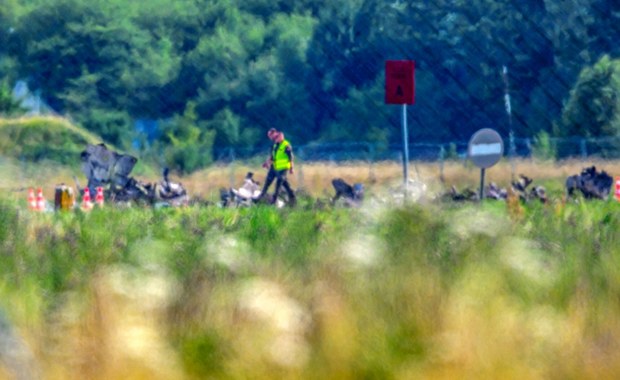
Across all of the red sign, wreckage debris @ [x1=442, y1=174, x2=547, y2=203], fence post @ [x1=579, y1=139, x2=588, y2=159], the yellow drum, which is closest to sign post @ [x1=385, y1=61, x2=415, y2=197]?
the red sign

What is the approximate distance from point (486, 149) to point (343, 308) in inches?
624

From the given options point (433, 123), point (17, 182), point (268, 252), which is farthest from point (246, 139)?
point (268, 252)

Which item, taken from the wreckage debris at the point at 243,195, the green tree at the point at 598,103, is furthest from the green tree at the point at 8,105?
the wreckage debris at the point at 243,195

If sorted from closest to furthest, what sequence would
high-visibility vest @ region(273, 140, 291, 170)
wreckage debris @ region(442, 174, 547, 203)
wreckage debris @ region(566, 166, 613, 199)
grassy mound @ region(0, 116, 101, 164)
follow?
wreckage debris @ region(442, 174, 547, 203) < wreckage debris @ region(566, 166, 613, 199) < high-visibility vest @ region(273, 140, 291, 170) < grassy mound @ region(0, 116, 101, 164)

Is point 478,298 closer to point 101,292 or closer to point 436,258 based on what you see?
point 436,258

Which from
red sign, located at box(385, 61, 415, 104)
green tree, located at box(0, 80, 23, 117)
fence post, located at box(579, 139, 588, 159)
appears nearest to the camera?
red sign, located at box(385, 61, 415, 104)

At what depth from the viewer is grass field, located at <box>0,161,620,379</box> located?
7.20m

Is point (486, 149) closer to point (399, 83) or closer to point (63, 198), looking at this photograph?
point (399, 83)

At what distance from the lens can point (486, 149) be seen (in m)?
23.5

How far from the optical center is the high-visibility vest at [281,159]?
1116 inches

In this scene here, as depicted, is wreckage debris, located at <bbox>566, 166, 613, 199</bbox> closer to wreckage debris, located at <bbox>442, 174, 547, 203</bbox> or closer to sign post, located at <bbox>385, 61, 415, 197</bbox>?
wreckage debris, located at <bbox>442, 174, 547, 203</bbox>

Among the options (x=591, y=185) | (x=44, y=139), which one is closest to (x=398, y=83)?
(x=591, y=185)

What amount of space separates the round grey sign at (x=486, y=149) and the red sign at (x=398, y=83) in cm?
164

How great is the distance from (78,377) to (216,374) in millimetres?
608
